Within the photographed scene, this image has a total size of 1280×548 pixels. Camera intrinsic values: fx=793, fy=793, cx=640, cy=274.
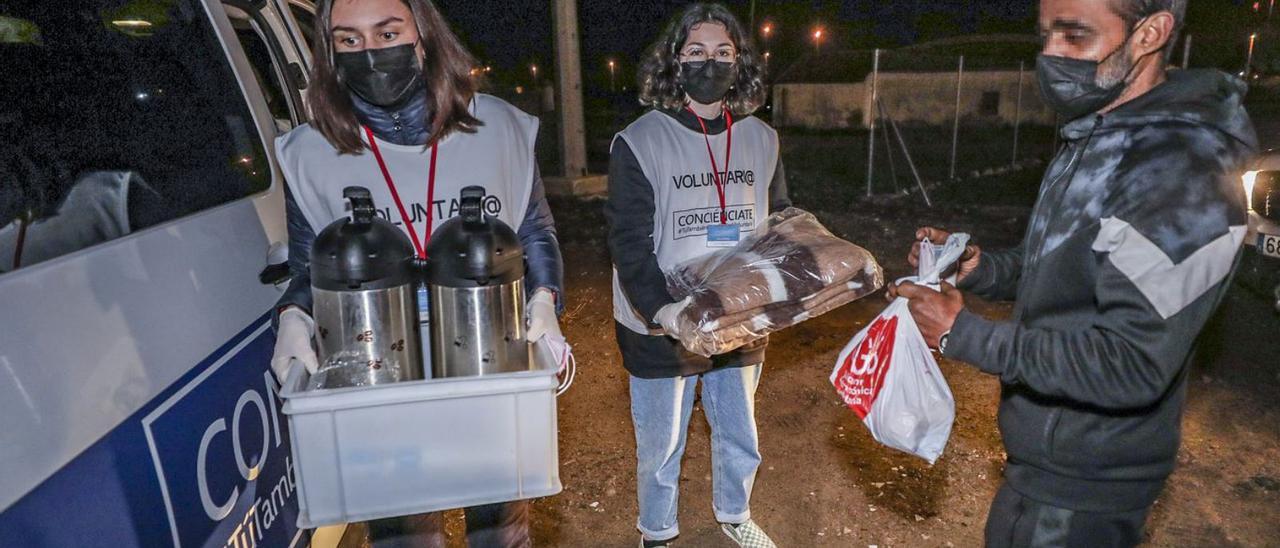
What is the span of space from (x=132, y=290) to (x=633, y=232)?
57.6 inches

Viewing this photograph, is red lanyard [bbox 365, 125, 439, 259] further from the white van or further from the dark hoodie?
the dark hoodie

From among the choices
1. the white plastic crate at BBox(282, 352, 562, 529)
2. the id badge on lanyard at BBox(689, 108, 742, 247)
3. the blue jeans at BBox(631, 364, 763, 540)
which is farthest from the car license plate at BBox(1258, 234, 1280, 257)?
the white plastic crate at BBox(282, 352, 562, 529)

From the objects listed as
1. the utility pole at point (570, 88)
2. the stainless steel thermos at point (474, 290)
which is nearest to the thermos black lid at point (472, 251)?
the stainless steel thermos at point (474, 290)

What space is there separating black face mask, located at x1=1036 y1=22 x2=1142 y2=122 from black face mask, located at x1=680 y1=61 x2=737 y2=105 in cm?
111

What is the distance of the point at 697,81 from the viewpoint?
272 cm

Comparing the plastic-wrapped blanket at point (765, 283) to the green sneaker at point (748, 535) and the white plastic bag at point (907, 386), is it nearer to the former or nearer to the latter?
the white plastic bag at point (907, 386)

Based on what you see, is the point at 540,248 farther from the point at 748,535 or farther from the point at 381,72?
the point at 748,535

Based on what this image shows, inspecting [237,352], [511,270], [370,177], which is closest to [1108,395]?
→ [511,270]

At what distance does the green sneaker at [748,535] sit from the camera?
3.09 m

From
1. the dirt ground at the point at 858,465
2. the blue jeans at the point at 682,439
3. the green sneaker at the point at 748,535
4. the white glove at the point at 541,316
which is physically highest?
the white glove at the point at 541,316

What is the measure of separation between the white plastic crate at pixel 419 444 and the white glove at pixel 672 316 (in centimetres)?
84

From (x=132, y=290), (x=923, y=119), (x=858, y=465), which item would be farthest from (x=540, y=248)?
(x=923, y=119)

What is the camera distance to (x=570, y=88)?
12.9 metres

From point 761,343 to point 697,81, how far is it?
3.15 feet
